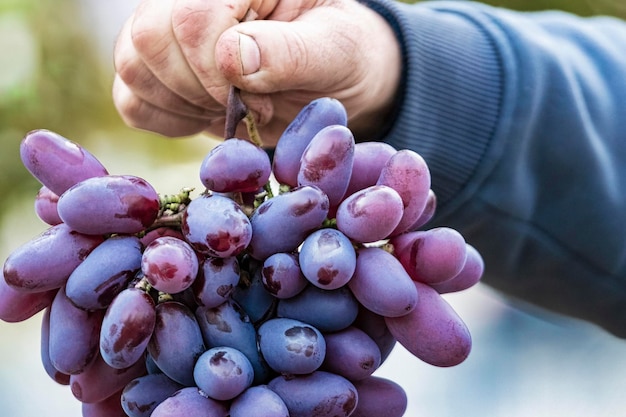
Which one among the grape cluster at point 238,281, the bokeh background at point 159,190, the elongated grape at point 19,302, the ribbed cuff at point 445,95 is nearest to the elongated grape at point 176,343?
the grape cluster at point 238,281

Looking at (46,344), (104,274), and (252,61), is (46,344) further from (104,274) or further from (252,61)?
(252,61)

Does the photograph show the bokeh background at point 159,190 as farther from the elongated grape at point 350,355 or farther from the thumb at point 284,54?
the elongated grape at point 350,355

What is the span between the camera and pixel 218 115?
0.87 meters

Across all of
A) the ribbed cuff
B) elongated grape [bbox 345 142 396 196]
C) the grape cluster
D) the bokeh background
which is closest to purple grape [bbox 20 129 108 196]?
the grape cluster

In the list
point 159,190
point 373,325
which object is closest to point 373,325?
point 373,325

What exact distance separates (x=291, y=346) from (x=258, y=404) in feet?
0.15

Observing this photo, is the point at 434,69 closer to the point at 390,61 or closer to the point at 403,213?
the point at 390,61

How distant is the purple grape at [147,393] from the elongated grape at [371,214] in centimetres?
17

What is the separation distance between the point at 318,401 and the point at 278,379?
0.03m

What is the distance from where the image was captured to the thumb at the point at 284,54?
23.4 inches

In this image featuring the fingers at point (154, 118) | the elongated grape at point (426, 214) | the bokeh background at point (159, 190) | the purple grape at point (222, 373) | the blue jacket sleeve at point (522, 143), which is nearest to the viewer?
the purple grape at point (222, 373)

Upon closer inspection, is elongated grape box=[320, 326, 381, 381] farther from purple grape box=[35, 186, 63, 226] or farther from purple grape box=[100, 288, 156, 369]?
purple grape box=[35, 186, 63, 226]

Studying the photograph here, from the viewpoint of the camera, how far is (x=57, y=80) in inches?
73.1

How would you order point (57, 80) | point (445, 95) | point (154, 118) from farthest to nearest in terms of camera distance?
point (57, 80)
point (445, 95)
point (154, 118)
